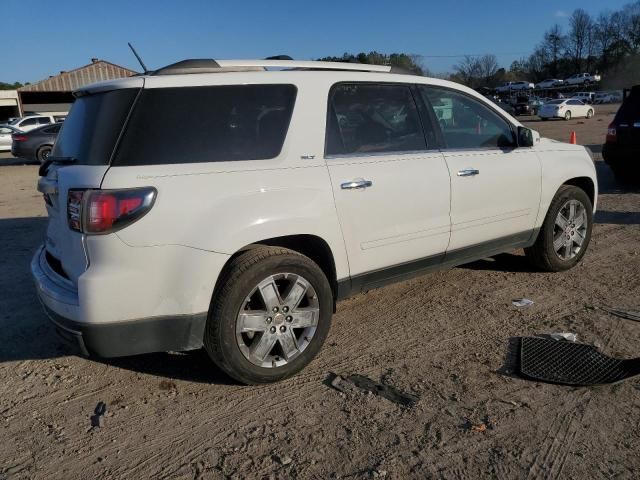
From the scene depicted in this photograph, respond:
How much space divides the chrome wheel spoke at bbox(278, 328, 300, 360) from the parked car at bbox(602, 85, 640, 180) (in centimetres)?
820

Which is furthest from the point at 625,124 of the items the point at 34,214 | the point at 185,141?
the point at 34,214

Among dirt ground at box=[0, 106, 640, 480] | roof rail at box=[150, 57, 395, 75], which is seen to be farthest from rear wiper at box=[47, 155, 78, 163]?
dirt ground at box=[0, 106, 640, 480]

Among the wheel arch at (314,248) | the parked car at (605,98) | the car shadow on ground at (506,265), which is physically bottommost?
the parked car at (605,98)

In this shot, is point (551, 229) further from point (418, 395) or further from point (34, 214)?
point (34, 214)

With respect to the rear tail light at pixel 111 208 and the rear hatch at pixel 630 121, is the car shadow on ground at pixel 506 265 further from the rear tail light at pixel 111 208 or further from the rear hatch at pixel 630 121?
the rear hatch at pixel 630 121

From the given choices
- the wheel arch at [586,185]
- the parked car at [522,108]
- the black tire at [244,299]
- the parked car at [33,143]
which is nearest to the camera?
the black tire at [244,299]

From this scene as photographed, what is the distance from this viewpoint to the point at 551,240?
516 cm

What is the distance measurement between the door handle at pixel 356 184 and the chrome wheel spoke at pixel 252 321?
0.96 meters

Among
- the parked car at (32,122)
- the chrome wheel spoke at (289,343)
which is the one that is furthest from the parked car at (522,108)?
the chrome wheel spoke at (289,343)

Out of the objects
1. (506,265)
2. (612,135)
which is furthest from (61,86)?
(506,265)

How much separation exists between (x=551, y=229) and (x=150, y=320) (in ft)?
12.4

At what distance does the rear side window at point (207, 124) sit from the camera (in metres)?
3.00

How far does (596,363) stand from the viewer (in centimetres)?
356

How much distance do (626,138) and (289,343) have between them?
8.36 m
